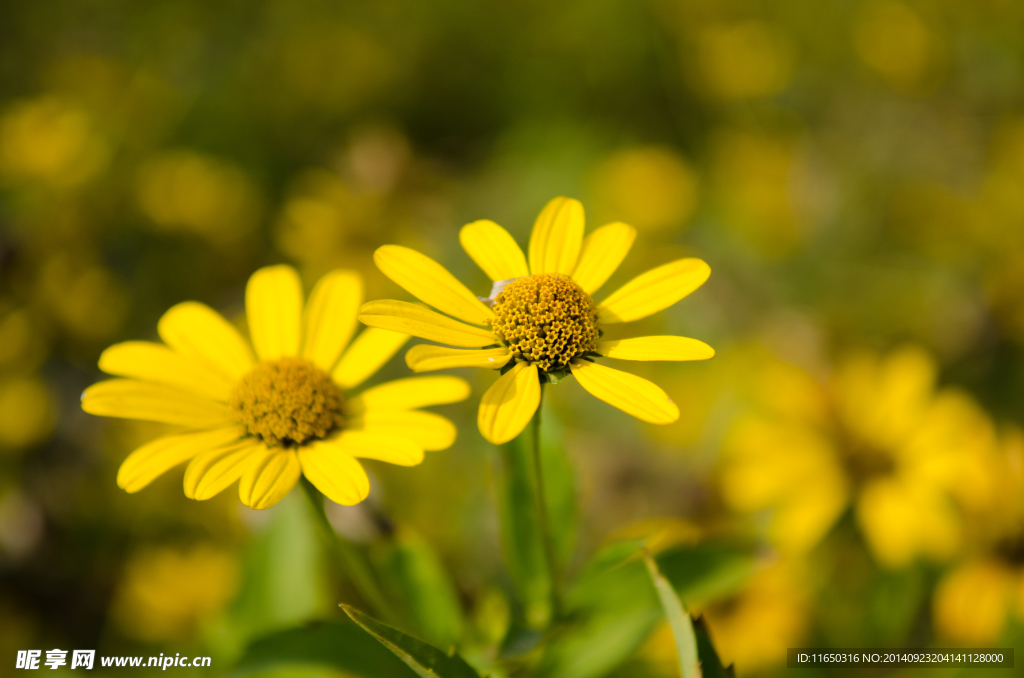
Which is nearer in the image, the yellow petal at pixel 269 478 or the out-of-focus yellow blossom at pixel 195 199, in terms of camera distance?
the yellow petal at pixel 269 478

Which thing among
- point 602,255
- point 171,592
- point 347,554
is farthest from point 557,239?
point 171,592

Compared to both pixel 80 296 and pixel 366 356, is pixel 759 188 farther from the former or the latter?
pixel 80 296

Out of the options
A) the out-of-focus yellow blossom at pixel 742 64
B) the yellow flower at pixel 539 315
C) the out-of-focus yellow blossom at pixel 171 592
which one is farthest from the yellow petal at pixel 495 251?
the out-of-focus yellow blossom at pixel 742 64

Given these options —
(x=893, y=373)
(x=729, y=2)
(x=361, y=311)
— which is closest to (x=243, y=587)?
(x=361, y=311)

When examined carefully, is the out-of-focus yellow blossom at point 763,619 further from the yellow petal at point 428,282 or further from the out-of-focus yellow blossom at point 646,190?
the out-of-focus yellow blossom at point 646,190

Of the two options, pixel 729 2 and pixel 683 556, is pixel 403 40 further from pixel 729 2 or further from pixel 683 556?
pixel 683 556

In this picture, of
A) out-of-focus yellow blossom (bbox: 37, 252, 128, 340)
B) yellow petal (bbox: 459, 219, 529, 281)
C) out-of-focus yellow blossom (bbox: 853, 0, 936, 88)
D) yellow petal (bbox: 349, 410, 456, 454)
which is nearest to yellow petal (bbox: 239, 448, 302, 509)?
yellow petal (bbox: 349, 410, 456, 454)

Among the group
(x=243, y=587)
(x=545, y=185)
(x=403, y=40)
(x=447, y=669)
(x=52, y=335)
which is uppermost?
(x=403, y=40)

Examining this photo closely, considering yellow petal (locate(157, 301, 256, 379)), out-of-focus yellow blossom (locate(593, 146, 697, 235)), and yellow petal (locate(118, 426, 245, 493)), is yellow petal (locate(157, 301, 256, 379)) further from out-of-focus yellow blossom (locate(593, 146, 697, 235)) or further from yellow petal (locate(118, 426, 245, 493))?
out-of-focus yellow blossom (locate(593, 146, 697, 235))
